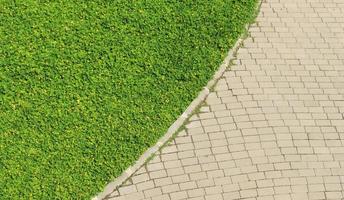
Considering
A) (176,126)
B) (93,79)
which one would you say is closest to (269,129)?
(176,126)

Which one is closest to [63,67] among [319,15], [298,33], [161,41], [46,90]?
[46,90]

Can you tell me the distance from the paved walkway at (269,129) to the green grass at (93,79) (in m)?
0.36

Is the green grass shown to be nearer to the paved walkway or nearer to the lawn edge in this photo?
the lawn edge

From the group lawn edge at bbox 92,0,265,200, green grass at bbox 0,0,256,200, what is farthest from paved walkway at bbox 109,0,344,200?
green grass at bbox 0,0,256,200

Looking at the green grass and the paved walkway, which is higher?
the green grass

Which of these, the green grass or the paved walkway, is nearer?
the green grass

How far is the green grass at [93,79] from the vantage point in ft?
20.4

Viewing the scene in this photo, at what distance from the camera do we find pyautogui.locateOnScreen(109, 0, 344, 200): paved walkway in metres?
6.35

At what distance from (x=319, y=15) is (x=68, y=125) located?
14.4 ft

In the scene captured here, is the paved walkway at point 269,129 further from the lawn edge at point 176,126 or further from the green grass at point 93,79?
the green grass at point 93,79

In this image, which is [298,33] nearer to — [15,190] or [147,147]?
[147,147]

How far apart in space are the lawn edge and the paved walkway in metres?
0.08

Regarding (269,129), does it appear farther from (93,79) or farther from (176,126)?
(93,79)

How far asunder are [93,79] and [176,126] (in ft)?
4.34
